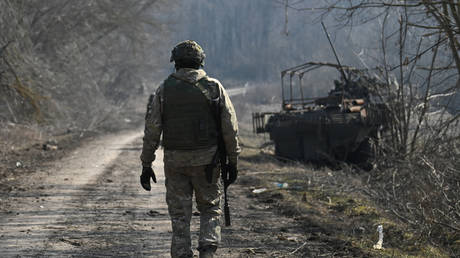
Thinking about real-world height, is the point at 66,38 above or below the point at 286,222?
above

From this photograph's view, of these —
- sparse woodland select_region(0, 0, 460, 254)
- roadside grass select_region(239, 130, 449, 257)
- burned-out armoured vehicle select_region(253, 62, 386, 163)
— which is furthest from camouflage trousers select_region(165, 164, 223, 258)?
burned-out armoured vehicle select_region(253, 62, 386, 163)

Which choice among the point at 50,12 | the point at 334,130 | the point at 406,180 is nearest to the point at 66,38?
the point at 50,12

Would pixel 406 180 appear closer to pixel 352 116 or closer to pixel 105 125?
pixel 352 116

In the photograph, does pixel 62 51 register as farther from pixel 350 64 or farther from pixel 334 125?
pixel 334 125

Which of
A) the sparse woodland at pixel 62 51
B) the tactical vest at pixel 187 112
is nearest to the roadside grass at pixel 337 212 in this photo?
the tactical vest at pixel 187 112

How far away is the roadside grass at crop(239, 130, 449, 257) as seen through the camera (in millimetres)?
5996

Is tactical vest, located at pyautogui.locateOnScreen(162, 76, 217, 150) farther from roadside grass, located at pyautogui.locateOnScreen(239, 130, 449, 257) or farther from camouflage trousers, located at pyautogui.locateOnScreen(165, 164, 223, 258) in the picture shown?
roadside grass, located at pyautogui.locateOnScreen(239, 130, 449, 257)

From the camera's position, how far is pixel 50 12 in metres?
21.2

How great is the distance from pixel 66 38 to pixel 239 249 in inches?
729

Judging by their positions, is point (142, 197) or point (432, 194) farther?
point (142, 197)

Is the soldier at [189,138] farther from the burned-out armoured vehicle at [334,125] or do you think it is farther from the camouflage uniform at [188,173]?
the burned-out armoured vehicle at [334,125]

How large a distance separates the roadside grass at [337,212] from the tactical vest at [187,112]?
6.69 feet

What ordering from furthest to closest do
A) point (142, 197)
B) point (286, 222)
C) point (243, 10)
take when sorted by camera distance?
point (243, 10) → point (142, 197) → point (286, 222)

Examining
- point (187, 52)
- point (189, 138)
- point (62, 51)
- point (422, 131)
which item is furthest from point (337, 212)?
point (62, 51)
